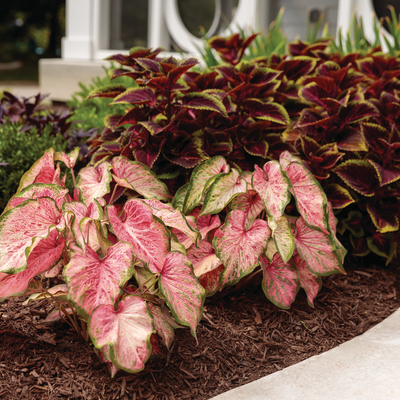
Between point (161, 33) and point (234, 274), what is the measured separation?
4882 mm

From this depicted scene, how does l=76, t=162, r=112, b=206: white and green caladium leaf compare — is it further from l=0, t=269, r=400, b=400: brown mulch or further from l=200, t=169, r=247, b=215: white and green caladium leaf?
l=0, t=269, r=400, b=400: brown mulch

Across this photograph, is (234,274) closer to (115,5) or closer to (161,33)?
(161,33)

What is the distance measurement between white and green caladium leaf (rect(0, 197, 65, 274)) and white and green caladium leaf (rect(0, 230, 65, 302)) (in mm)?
47

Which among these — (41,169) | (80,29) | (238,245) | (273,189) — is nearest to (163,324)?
(238,245)

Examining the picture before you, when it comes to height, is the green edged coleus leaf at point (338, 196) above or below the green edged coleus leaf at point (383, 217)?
above

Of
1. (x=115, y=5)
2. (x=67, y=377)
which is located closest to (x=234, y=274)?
(x=67, y=377)

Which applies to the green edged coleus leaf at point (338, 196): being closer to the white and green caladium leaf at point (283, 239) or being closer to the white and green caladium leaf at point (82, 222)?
the white and green caladium leaf at point (283, 239)

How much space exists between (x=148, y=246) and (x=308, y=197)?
0.61 m

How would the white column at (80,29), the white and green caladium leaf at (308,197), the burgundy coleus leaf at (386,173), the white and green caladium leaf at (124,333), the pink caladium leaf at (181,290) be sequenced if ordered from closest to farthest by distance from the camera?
1. the white and green caladium leaf at (124,333)
2. the pink caladium leaf at (181,290)
3. the white and green caladium leaf at (308,197)
4. the burgundy coleus leaf at (386,173)
5. the white column at (80,29)

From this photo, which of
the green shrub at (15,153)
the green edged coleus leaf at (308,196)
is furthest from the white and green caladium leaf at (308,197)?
the green shrub at (15,153)

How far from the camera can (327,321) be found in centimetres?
175

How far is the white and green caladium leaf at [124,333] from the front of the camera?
3.86ft

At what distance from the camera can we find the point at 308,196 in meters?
1.62

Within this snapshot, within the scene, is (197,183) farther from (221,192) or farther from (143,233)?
(143,233)
